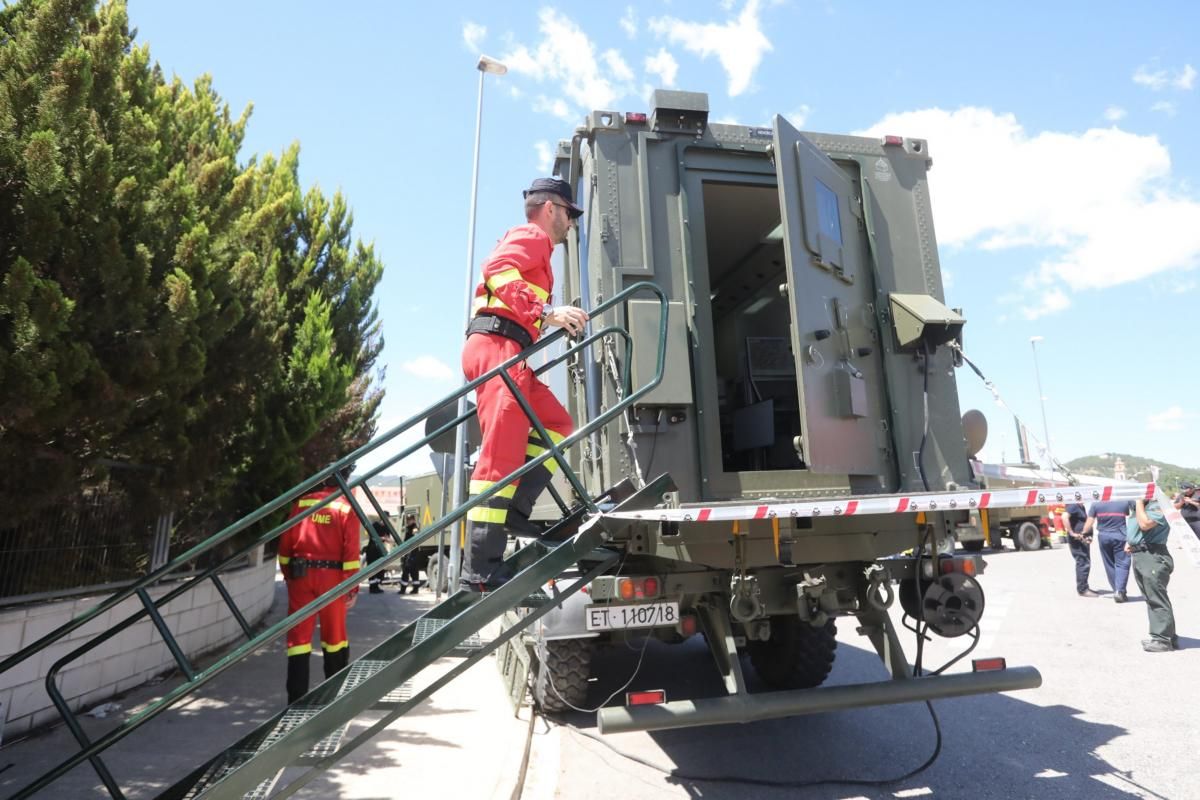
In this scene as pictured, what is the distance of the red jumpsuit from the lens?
10.1ft

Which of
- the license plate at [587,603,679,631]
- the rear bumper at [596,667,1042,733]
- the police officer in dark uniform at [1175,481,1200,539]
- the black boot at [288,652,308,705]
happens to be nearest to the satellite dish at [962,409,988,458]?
the rear bumper at [596,667,1042,733]

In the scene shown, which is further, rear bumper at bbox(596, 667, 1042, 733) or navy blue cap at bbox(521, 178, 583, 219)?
navy blue cap at bbox(521, 178, 583, 219)

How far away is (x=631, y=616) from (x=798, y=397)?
1845mm

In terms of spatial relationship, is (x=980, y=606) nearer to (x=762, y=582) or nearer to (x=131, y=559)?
(x=762, y=582)

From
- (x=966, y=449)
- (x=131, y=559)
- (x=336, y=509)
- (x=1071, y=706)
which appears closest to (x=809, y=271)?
(x=966, y=449)

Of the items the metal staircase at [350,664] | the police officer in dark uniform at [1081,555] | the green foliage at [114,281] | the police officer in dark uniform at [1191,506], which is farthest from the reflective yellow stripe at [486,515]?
the police officer in dark uniform at [1081,555]

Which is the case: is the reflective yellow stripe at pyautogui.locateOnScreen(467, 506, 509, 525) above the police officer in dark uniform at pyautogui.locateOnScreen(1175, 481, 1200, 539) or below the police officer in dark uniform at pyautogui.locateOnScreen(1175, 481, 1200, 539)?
below

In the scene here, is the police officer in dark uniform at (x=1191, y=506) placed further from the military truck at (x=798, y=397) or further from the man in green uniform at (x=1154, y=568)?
the military truck at (x=798, y=397)

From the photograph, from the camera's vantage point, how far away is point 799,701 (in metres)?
3.51

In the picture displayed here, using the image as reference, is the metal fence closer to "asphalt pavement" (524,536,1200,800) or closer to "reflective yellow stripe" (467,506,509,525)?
"reflective yellow stripe" (467,506,509,525)

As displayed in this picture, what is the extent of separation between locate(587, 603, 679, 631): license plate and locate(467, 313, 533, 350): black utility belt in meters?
1.42

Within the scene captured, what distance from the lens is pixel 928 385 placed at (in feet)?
15.3

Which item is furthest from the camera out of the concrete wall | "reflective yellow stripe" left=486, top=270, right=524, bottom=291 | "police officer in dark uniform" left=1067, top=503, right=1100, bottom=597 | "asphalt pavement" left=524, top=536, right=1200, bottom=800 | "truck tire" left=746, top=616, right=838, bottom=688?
"police officer in dark uniform" left=1067, top=503, right=1100, bottom=597

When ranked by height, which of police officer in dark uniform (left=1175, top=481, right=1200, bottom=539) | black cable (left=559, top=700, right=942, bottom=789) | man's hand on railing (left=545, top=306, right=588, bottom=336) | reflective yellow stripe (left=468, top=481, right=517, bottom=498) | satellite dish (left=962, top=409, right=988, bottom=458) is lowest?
black cable (left=559, top=700, right=942, bottom=789)
